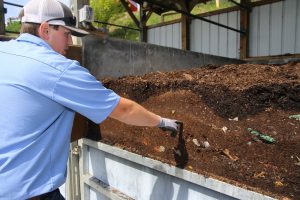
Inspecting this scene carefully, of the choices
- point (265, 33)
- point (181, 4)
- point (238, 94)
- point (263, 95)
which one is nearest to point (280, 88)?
point (263, 95)

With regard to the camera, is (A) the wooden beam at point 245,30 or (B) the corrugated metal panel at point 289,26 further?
(A) the wooden beam at point 245,30

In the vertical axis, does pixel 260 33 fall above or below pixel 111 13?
below

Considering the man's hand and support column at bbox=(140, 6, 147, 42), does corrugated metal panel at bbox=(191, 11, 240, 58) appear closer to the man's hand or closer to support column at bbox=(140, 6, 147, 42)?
support column at bbox=(140, 6, 147, 42)

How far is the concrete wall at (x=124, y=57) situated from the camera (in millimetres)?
3074

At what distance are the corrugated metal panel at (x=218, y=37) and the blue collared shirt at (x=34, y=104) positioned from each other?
750 cm

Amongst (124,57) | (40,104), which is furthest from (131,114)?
(124,57)

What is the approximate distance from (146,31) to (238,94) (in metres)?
9.48

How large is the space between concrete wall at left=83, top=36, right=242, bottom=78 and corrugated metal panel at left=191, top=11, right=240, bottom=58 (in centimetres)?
441

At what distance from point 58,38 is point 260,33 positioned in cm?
712

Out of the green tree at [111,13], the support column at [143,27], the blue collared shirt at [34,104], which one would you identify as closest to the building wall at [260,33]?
the support column at [143,27]

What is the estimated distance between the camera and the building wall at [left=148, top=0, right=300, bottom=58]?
742cm

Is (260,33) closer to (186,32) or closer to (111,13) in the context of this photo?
(186,32)

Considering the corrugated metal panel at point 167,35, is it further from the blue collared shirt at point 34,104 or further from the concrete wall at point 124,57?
the blue collared shirt at point 34,104

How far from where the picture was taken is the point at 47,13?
170 centimetres
